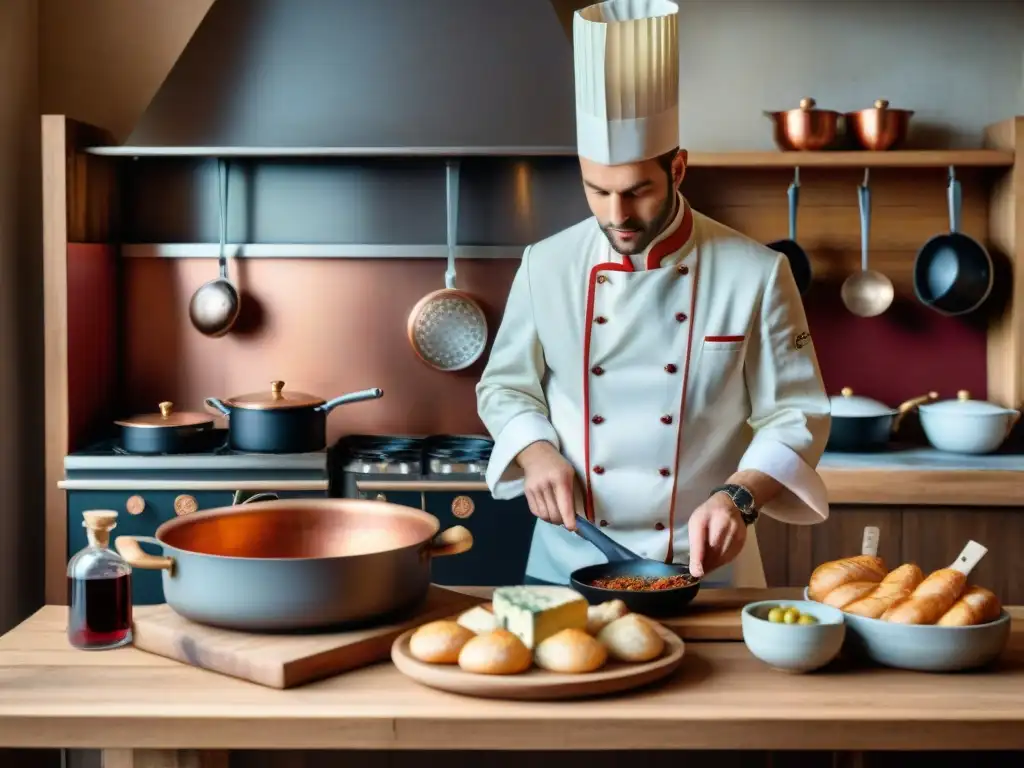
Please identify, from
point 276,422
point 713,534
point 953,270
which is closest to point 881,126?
point 953,270

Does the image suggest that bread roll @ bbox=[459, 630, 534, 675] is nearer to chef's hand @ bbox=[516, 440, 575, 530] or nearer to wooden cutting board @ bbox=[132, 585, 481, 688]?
wooden cutting board @ bbox=[132, 585, 481, 688]

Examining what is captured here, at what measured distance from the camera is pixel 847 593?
155 cm

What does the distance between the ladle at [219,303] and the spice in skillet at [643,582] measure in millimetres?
2249

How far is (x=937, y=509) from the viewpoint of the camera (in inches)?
124

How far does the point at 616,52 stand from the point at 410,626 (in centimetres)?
96

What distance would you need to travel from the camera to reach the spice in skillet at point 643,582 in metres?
1.65

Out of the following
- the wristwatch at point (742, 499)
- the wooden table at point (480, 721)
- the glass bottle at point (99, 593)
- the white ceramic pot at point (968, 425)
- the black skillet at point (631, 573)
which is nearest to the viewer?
the wooden table at point (480, 721)

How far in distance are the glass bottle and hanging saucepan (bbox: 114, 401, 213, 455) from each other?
1.73 m

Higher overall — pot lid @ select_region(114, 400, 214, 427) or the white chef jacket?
the white chef jacket

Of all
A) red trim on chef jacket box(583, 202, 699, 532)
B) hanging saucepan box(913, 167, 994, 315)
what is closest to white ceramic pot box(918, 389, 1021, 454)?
hanging saucepan box(913, 167, 994, 315)

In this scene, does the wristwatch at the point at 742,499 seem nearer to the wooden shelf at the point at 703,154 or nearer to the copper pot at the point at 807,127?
the wooden shelf at the point at 703,154

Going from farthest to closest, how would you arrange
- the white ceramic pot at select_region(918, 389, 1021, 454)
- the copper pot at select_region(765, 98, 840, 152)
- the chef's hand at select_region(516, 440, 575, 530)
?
1. the copper pot at select_region(765, 98, 840, 152)
2. the white ceramic pot at select_region(918, 389, 1021, 454)
3. the chef's hand at select_region(516, 440, 575, 530)

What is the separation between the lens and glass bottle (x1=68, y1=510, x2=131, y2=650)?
152 cm

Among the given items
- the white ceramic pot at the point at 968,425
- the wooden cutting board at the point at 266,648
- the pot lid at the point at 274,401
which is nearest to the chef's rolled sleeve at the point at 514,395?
the wooden cutting board at the point at 266,648
